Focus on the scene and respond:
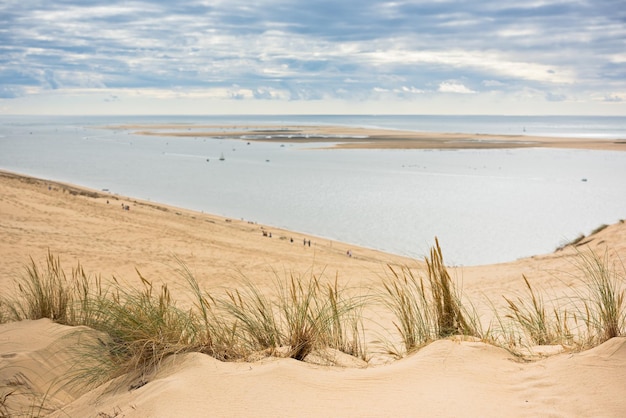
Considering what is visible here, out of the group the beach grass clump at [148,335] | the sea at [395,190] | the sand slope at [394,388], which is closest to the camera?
the sand slope at [394,388]

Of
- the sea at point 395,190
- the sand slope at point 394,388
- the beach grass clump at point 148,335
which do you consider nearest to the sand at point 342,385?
the sand slope at point 394,388

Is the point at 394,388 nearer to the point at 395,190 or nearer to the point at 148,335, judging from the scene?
the point at 148,335

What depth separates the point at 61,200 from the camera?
2392 cm

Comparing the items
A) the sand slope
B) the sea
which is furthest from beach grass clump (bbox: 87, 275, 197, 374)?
the sea

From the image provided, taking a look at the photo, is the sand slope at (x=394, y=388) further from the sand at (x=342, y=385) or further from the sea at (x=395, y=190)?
the sea at (x=395, y=190)

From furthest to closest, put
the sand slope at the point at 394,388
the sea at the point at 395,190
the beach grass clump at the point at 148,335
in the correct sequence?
the sea at the point at 395,190 → the beach grass clump at the point at 148,335 → the sand slope at the point at 394,388

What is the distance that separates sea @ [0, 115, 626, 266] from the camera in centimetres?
2350

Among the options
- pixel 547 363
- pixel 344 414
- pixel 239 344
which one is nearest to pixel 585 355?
pixel 547 363

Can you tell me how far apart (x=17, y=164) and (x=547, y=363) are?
53.7 metres

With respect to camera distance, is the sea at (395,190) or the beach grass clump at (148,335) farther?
the sea at (395,190)

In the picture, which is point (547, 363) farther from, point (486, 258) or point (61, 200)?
point (61, 200)

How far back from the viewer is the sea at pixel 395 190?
23.5 metres

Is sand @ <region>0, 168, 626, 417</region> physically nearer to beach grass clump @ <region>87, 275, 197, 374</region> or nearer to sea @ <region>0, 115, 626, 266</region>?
beach grass clump @ <region>87, 275, 197, 374</region>

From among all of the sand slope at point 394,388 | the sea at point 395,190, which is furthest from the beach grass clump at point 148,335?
the sea at point 395,190
